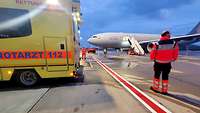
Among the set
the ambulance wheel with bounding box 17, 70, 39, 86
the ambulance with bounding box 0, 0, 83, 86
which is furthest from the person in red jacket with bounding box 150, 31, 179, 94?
the ambulance wheel with bounding box 17, 70, 39, 86

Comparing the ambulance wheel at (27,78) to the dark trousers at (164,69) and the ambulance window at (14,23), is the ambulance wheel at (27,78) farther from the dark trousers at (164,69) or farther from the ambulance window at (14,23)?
the dark trousers at (164,69)

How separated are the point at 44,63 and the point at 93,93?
2.24 metres

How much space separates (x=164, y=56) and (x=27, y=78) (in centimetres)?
492

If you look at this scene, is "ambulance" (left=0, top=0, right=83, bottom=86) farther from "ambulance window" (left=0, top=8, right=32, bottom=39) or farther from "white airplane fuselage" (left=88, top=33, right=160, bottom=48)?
"white airplane fuselage" (left=88, top=33, right=160, bottom=48)

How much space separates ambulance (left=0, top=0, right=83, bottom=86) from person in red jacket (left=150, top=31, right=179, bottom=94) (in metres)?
3.06

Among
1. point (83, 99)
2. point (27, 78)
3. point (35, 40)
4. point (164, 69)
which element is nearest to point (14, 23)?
point (35, 40)

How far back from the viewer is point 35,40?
8766mm

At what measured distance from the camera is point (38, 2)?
897 centimetres

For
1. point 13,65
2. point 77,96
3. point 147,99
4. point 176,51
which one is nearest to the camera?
point 147,99

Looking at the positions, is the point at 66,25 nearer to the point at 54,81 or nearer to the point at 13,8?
the point at 13,8

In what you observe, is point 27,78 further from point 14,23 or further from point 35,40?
point 14,23

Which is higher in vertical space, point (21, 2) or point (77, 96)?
point (21, 2)

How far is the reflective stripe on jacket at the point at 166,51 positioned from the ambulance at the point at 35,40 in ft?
10.3

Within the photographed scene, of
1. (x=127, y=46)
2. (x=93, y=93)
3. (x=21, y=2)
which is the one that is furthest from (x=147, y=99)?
(x=127, y=46)
